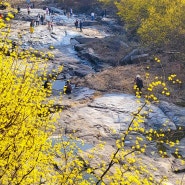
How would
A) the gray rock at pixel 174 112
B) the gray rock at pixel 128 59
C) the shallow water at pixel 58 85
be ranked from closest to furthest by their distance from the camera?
the gray rock at pixel 174 112
the shallow water at pixel 58 85
the gray rock at pixel 128 59

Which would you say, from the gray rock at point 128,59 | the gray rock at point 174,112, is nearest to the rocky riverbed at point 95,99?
the gray rock at point 174,112

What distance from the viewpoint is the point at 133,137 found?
764 inches

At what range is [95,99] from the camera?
2525cm

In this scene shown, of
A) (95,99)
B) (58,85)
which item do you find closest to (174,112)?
(95,99)

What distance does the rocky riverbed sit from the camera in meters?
19.0

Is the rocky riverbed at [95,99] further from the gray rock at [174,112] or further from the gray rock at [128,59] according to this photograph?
the gray rock at [128,59]

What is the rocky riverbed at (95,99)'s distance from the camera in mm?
18969

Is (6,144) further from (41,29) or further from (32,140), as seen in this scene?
(41,29)

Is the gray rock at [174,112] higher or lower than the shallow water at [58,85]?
higher

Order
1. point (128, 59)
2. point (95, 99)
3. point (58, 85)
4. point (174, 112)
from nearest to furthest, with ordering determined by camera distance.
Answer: point (174, 112) → point (95, 99) → point (58, 85) → point (128, 59)

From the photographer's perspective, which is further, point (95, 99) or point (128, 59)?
point (128, 59)

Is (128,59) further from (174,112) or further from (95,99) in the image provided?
(174,112)

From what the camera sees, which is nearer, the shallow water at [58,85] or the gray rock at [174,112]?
the gray rock at [174,112]

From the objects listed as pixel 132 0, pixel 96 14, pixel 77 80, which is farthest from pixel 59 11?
pixel 77 80
